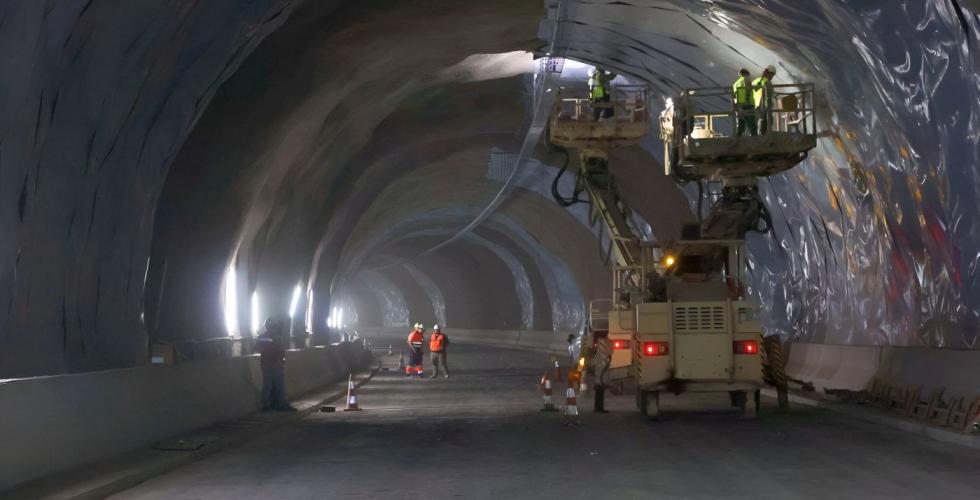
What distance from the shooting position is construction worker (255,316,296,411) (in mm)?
22312

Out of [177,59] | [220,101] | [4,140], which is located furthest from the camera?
[220,101]

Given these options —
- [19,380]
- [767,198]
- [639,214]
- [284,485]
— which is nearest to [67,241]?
[19,380]

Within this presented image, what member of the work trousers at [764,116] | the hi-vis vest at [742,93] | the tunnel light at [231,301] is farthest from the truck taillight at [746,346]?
the tunnel light at [231,301]

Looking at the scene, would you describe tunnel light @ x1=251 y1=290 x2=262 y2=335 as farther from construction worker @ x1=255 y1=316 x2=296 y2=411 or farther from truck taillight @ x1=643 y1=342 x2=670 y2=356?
truck taillight @ x1=643 y1=342 x2=670 y2=356

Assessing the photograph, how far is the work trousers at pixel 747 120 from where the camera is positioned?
877 inches

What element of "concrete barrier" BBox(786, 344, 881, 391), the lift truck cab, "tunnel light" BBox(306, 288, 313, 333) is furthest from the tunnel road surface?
"tunnel light" BBox(306, 288, 313, 333)

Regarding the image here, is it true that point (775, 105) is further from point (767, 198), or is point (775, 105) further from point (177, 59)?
point (177, 59)

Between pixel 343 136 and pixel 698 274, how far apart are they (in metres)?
11.2

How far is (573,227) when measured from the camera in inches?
1925

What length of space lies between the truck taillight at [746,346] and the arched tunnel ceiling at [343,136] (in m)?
2.75

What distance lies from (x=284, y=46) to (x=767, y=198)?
12.3 metres

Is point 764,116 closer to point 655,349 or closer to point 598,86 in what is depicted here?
point 655,349

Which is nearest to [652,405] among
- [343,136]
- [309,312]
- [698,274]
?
[698,274]

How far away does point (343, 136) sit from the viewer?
30.8 m
